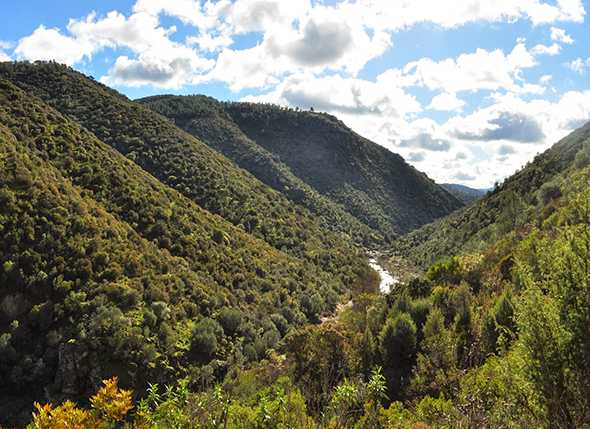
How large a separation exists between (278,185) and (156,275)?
65.5m

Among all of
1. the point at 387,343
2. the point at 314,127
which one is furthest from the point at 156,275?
the point at 314,127

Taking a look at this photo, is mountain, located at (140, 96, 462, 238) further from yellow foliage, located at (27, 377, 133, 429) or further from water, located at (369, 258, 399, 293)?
yellow foliage, located at (27, 377, 133, 429)

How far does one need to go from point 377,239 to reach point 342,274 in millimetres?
45260

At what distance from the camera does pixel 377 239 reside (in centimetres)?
9850

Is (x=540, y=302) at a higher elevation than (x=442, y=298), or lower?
higher

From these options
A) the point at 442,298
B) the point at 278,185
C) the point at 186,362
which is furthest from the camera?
the point at 278,185

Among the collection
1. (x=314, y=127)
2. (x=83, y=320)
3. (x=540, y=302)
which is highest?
(x=314, y=127)

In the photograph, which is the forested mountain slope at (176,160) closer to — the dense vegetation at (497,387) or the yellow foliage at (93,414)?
the dense vegetation at (497,387)

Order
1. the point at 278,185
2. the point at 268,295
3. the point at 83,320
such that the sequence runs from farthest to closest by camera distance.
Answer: the point at 278,185, the point at 268,295, the point at 83,320

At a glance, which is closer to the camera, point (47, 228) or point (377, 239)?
point (47, 228)

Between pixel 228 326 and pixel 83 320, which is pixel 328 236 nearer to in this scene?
pixel 228 326

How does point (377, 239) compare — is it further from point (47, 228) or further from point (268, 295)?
point (47, 228)

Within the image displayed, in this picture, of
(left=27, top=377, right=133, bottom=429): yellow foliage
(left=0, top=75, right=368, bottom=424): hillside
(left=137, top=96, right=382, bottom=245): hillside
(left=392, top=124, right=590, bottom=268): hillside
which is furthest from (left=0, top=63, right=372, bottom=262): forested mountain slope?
(left=27, top=377, right=133, bottom=429): yellow foliage

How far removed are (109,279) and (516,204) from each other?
3653 centimetres
